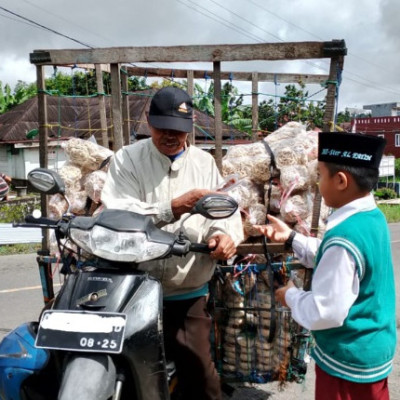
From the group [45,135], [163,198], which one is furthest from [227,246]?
[45,135]

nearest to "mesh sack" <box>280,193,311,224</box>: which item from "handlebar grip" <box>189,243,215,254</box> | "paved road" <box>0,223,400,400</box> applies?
"handlebar grip" <box>189,243,215,254</box>

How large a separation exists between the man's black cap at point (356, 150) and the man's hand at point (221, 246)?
0.60 metres

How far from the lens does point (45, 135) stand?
3418mm

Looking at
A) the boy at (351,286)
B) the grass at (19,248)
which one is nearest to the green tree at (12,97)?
the grass at (19,248)

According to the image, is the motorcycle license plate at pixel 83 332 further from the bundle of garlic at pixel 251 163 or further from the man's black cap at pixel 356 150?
the bundle of garlic at pixel 251 163

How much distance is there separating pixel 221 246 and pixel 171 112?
2.21 feet

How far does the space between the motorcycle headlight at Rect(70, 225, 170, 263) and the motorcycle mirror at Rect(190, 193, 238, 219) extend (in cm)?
25

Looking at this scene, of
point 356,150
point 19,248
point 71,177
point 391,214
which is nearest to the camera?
point 356,150

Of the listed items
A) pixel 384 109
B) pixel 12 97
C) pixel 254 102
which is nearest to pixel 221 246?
pixel 254 102

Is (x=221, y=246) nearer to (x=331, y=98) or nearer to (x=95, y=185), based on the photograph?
(x=331, y=98)

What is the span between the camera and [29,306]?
213 inches

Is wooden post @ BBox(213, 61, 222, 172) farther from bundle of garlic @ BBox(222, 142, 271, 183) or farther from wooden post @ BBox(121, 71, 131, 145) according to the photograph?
wooden post @ BBox(121, 71, 131, 145)

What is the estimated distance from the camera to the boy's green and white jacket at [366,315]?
187 centimetres

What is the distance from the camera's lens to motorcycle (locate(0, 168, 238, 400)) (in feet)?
5.71
